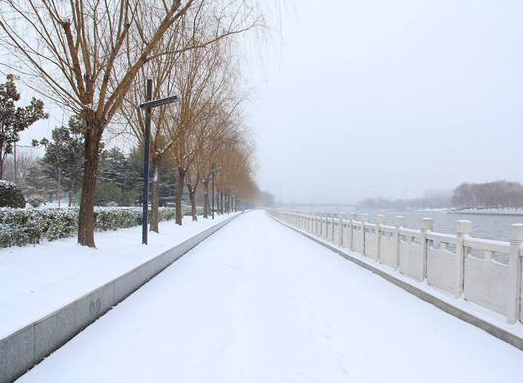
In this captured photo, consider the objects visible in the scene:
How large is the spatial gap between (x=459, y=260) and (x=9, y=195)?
547 inches

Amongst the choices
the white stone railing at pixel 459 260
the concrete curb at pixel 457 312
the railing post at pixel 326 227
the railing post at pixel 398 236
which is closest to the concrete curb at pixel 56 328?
Result: the concrete curb at pixel 457 312

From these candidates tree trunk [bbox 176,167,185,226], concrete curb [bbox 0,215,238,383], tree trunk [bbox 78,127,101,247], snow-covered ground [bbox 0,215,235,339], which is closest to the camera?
concrete curb [bbox 0,215,238,383]

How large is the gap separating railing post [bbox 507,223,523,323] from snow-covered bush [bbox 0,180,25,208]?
14587mm

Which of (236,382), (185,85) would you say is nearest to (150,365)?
(236,382)

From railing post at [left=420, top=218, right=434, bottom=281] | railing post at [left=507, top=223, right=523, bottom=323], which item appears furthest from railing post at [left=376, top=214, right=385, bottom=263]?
railing post at [left=507, top=223, right=523, bottom=323]

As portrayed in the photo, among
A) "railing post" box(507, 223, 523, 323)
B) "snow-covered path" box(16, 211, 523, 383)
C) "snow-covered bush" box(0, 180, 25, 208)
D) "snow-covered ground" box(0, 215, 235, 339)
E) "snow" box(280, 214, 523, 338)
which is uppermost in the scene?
"snow-covered bush" box(0, 180, 25, 208)

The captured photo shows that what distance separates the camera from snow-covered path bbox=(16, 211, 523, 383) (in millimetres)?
4672

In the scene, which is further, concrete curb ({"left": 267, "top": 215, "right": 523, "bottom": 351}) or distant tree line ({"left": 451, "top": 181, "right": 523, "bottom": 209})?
distant tree line ({"left": 451, "top": 181, "right": 523, "bottom": 209})

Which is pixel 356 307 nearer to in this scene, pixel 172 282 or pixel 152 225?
pixel 172 282

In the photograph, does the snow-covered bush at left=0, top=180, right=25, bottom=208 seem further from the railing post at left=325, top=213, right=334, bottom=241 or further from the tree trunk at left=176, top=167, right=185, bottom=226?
the tree trunk at left=176, top=167, right=185, bottom=226

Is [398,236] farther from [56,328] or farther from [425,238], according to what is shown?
[56,328]

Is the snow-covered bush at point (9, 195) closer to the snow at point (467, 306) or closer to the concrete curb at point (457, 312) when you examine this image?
the concrete curb at point (457, 312)

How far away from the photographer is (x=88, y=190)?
1220 cm

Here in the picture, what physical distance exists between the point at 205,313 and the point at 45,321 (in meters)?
2.67
